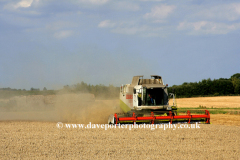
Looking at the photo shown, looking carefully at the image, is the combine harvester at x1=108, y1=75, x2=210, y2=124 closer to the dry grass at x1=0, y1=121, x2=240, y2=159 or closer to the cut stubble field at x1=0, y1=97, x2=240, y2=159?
the cut stubble field at x1=0, y1=97, x2=240, y2=159

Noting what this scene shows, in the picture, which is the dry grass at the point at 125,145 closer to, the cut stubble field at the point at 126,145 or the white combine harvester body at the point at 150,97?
the cut stubble field at the point at 126,145

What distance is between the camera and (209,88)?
65688mm

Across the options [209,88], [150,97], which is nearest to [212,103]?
[209,88]

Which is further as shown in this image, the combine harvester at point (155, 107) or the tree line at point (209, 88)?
the tree line at point (209, 88)

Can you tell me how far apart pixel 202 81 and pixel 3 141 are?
61.0 m

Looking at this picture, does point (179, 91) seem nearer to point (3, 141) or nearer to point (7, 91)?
point (7, 91)

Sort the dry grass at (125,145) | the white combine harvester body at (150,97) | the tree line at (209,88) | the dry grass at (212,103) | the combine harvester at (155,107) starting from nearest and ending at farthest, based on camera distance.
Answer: the dry grass at (125,145)
the combine harvester at (155,107)
the white combine harvester body at (150,97)
the dry grass at (212,103)
the tree line at (209,88)

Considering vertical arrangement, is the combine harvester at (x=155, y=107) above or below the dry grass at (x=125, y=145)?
above

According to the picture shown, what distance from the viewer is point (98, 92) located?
36.8 metres

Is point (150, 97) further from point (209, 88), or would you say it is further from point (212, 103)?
point (209, 88)

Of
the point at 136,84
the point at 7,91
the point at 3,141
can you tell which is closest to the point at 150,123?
the point at 136,84

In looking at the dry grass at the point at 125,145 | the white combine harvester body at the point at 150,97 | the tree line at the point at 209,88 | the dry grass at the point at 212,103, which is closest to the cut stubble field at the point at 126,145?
the dry grass at the point at 125,145

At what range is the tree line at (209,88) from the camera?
64.5 meters

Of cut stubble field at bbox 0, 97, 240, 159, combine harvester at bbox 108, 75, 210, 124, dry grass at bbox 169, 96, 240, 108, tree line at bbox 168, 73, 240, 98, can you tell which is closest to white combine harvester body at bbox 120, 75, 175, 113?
combine harvester at bbox 108, 75, 210, 124
